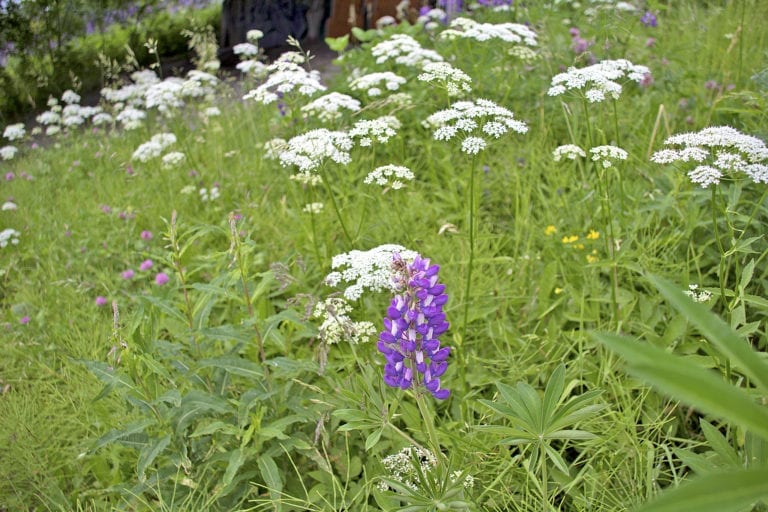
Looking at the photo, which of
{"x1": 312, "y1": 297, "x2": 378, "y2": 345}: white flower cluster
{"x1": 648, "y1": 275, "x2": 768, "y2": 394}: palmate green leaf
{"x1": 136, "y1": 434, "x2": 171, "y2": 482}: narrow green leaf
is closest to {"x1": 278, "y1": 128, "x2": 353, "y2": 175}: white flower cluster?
{"x1": 312, "y1": 297, "x2": 378, "y2": 345}: white flower cluster

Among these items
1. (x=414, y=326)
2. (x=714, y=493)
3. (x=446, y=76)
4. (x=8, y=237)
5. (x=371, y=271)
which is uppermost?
(x=714, y=493)

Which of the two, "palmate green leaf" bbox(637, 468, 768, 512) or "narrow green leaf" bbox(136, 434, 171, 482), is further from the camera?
"narrow green leaf" bbox(136, 434, 171, 482)

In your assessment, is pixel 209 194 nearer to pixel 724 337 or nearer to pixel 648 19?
pixel 648 19

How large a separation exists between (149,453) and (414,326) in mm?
916

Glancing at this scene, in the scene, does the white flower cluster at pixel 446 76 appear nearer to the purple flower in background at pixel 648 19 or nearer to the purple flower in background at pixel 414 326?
the purple flower in background at pixel 414 326

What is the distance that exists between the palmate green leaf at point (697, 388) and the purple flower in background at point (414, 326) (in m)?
0.60

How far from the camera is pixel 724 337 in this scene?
0.76 m

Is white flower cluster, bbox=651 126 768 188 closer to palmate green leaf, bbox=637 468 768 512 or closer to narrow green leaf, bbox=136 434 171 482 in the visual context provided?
palmate green leaf, bbox=637 468 768 512

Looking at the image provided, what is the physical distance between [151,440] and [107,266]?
187cm

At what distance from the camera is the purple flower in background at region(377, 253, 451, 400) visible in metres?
1.26

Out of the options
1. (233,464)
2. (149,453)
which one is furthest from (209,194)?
(233,464)

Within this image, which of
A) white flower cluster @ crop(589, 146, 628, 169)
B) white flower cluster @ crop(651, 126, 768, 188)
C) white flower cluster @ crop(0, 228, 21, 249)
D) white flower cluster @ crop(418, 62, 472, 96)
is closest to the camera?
white flower cluster @ crop(651, 126, 768, 188)

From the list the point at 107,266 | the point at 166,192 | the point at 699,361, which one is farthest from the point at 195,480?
the point at 166,192

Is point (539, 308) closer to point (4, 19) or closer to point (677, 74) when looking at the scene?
point (677, 74)
